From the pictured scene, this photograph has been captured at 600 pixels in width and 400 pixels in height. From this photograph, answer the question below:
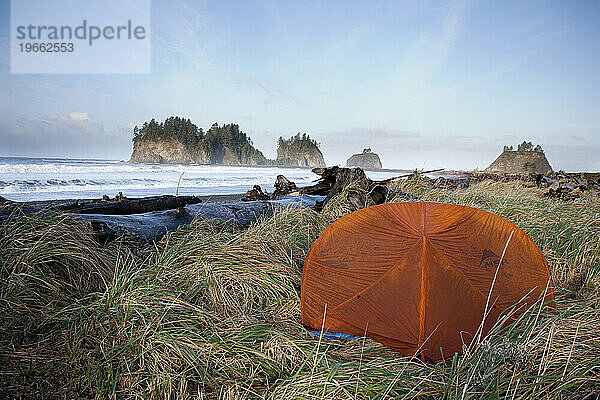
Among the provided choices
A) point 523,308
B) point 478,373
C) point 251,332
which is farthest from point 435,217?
point 251,332

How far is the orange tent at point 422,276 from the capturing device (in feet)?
→ 7.75

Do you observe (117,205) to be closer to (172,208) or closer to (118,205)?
(118,205)

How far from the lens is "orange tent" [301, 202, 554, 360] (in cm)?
236

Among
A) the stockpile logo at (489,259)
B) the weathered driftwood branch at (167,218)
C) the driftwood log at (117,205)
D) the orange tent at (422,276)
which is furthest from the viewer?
the driftwood log at (117,205)

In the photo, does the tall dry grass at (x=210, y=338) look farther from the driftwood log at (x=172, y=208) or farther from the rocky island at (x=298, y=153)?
the rocky island at (x=298, y=153)

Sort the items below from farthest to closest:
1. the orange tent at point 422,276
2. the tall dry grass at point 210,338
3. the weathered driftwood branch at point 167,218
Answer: the weathered driftwood branch at point 167,218
the orange tent at point 422,276
the tall dry grass at point 210,338

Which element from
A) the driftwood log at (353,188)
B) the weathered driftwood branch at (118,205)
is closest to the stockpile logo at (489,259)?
the driftwood log at (353,188)

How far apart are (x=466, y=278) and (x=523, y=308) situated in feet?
1.78

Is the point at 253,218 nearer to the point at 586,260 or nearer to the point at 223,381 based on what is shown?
the point at 223,381

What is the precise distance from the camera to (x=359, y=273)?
8.57ft

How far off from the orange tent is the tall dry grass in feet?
0.50

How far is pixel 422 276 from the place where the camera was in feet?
7.78

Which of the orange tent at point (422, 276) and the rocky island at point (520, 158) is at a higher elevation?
the rocky island at point (520, 158)

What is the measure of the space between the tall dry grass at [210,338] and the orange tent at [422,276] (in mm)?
153
